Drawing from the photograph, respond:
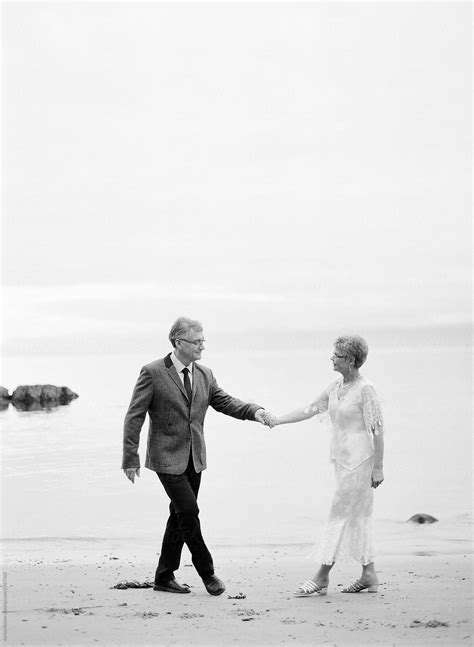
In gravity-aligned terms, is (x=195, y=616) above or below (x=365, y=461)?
below

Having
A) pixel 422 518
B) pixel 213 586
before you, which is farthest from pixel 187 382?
pixel 422 518

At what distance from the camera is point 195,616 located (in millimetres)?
6098

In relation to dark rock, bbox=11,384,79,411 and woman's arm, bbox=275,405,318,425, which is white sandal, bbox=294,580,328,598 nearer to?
woman's arm, bbox=275,405,318,425

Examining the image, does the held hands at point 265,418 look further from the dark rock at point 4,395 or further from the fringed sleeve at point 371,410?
the dark rock at point 4,395

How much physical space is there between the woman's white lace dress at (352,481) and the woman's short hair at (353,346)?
19 cm

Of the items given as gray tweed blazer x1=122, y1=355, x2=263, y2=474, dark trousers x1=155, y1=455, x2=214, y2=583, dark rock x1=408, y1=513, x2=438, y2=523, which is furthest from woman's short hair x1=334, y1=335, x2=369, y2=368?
dark rock x1=408, y1=513, x2=438, y2=523

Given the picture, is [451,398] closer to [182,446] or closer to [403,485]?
[403,485]

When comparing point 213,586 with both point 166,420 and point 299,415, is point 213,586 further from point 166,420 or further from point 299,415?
point 299,415

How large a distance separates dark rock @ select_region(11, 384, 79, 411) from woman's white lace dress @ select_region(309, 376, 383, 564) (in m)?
44.3

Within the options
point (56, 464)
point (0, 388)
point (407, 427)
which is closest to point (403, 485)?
point (56, 464)

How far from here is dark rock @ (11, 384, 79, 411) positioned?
51.8 meters

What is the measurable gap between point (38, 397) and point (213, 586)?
4888 centimetres

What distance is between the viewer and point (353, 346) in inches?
261

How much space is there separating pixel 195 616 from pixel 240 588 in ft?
4.06
